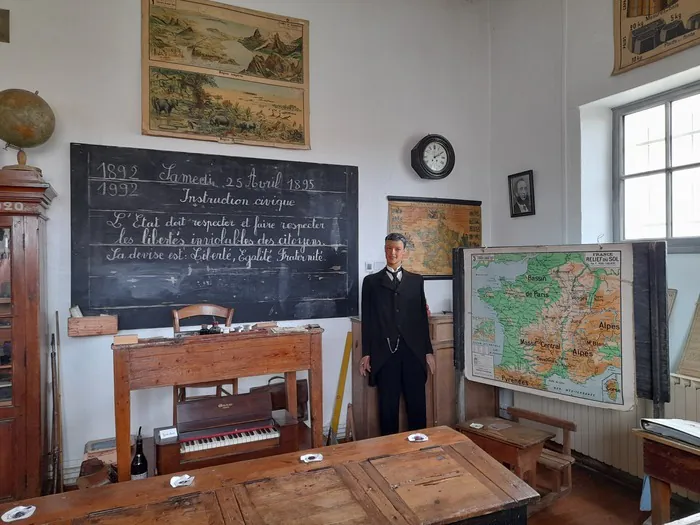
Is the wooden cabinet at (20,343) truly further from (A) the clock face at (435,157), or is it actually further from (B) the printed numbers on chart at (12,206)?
(A) the clock face at (435,157)

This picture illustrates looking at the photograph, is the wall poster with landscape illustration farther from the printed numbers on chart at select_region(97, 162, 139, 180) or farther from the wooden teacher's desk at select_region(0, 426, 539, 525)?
the wooden teacher's desk at select_region(0, 426, 539, 525)

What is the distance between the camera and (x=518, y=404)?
→ 3598 mm

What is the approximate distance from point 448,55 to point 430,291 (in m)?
2.08

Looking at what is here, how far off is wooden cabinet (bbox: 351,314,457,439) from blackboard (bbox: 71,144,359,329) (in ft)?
2.00

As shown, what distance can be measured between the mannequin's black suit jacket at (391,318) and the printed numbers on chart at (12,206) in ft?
6.70

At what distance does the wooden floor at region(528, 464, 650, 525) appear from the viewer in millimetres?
2430

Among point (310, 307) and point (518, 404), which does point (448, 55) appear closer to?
point (310, 307)

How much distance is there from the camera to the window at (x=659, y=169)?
109 inches

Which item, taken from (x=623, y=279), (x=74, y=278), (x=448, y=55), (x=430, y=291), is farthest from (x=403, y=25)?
(x=74, y=278)

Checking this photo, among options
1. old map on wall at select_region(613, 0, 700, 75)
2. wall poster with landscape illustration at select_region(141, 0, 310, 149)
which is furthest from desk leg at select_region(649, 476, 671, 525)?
wall poster with landscape illustration at select_region(141, 0, 310, 149)

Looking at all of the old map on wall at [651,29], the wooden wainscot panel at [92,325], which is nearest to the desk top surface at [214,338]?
the wooden wainscot panel at [92,325]

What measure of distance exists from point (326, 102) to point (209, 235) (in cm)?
139

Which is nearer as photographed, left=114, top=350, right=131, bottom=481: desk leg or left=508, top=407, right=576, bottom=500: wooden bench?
left=114, top=350, right=131, bottom=481: desk leg

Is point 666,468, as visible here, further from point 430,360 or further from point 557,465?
point 430,360
